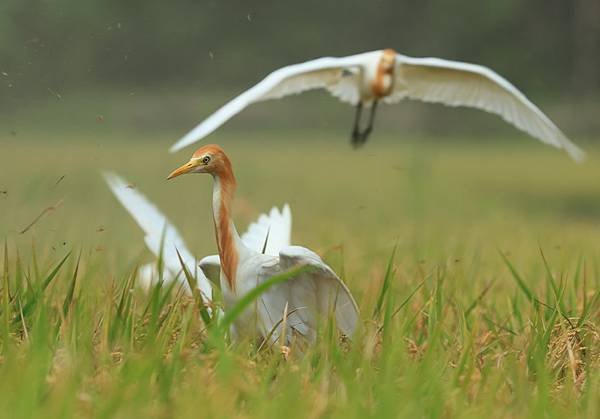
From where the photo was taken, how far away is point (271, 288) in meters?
2.42

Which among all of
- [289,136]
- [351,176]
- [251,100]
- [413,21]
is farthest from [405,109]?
[251,100]

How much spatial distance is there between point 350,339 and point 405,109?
642 inches

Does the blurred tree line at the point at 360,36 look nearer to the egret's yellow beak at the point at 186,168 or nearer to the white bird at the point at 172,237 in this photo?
the white bird at the point at 172,237

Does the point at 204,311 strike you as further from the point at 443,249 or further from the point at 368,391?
the point at 443,249

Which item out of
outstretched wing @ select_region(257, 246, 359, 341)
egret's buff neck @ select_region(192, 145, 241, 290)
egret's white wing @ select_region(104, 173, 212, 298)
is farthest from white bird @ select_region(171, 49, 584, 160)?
outstretched wing @ select_region(257, 246, 359, 341)

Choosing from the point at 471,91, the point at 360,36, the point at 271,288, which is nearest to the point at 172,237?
the point at 271,288

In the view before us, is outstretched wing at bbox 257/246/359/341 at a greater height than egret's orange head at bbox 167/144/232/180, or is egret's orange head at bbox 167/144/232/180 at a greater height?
egret's orange head at bbox 167/144/232/180

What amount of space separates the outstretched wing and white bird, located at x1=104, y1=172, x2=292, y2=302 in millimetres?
141

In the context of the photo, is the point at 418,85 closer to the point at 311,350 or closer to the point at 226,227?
the point at 226,227

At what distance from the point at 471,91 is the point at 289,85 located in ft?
2.45

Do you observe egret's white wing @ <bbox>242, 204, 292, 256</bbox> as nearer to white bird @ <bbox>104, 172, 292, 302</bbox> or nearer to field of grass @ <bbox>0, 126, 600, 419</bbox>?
white bird @ <bbox>104, 172, 292, 302</bbox>

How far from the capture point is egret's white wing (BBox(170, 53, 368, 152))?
272 centimetres

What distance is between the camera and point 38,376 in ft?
5.95

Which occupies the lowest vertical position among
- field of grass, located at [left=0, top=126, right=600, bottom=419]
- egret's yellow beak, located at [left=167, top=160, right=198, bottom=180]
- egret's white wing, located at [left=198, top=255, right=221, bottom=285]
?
field of grass, located at [left=0, top=126, right=600, bottom=419]
